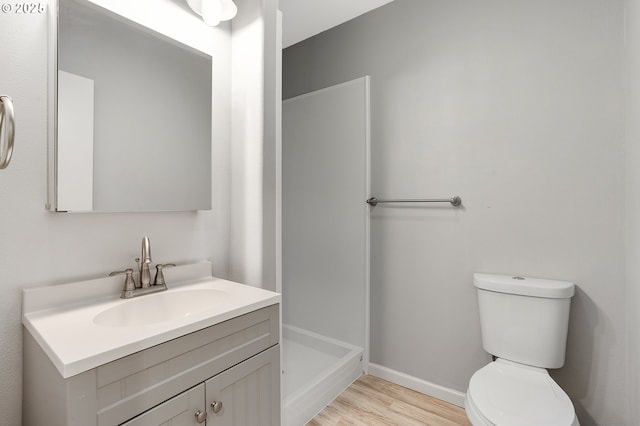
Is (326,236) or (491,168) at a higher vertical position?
(491,168)

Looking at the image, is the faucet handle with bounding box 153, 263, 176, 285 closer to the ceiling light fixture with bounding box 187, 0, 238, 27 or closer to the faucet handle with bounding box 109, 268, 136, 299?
the faucet handle with bounding box 109, 268, 136, 299

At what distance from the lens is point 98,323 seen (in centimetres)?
97

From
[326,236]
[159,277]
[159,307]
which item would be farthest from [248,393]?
[326,236]

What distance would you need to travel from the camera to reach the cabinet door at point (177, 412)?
78 centimetres

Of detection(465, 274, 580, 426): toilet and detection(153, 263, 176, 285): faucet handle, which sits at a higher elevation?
detection(153, 263, 176, 285): faucet handle

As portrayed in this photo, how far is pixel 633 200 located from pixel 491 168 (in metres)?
0.58

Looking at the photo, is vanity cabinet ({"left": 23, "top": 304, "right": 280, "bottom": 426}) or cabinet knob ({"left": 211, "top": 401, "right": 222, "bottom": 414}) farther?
cabinet knob ({"left": 211, "top": 401, "right": 222, "bottom": 414})

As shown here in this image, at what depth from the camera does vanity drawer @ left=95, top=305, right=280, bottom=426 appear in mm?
723

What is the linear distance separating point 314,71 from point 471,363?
2272 millimetres

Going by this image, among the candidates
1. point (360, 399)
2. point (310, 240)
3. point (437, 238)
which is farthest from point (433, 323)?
point (310, 240)

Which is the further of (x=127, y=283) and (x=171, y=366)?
(x=127, y=283)

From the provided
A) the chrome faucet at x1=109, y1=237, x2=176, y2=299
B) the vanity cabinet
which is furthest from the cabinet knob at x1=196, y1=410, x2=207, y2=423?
the chrome faucet at x1=109, y1=237, x2=176, y2=299

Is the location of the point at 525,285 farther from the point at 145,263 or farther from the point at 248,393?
the point at 145,263

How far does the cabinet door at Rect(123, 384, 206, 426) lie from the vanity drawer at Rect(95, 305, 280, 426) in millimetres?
16
